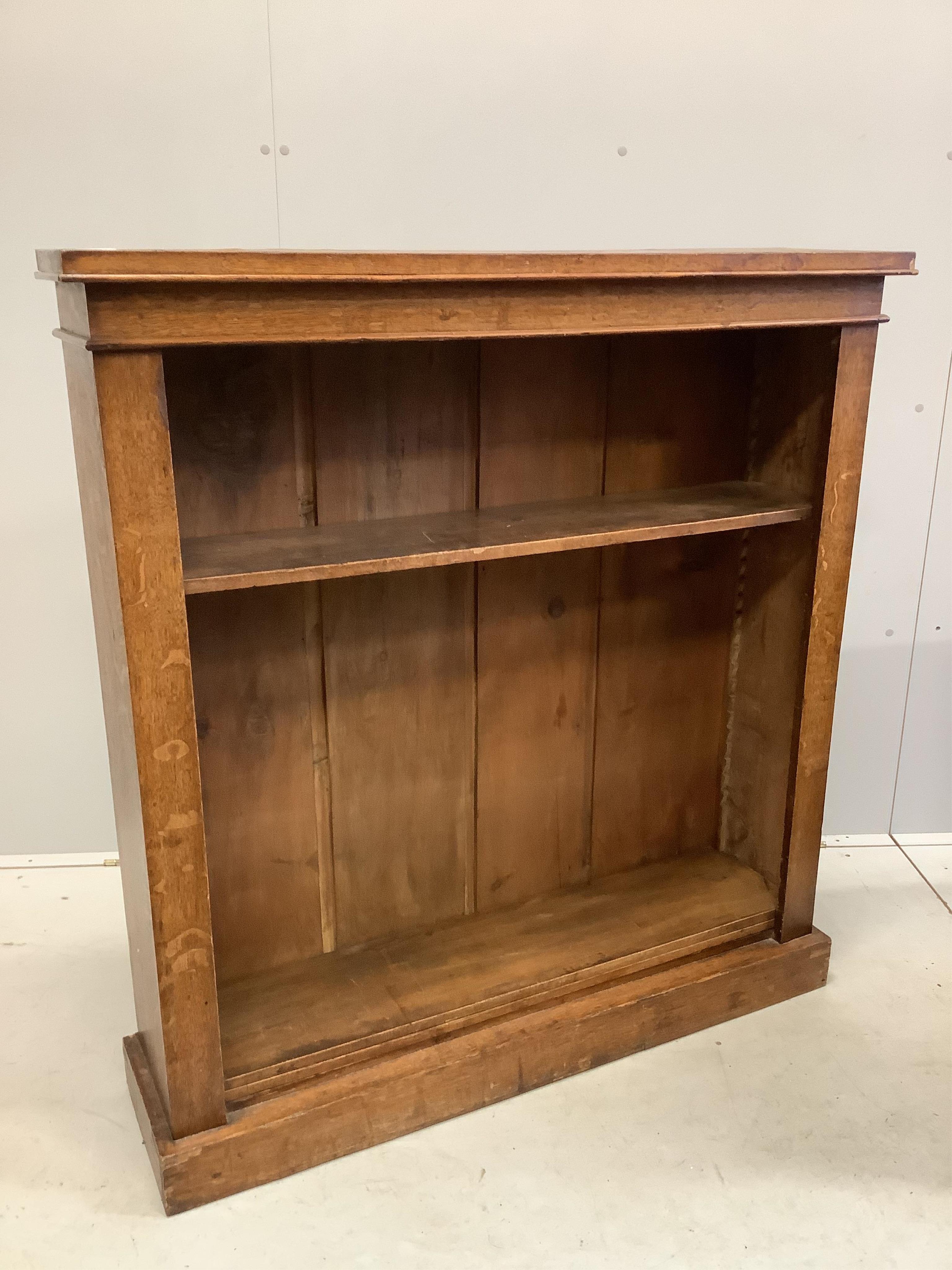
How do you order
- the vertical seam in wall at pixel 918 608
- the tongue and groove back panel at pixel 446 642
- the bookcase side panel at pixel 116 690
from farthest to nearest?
the vertical seam in wall at pixel 918 608, the tongue and groove back panel at pixel 446 642, the bookcase side panel at pixel 116 690

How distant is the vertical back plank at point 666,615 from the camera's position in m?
1.84

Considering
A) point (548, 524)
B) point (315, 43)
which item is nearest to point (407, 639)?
point (548, 524)

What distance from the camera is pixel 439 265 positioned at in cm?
130

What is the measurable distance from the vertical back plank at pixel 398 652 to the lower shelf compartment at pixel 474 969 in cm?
10

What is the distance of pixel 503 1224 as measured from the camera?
1.49 m

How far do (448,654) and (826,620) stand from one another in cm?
64

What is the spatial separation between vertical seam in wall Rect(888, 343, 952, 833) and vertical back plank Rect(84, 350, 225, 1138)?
1.59 meters

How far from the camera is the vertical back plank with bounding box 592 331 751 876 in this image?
72.3 inches

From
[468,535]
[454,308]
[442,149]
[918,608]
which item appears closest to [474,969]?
[468,535]

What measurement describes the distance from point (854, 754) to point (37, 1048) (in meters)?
1.78

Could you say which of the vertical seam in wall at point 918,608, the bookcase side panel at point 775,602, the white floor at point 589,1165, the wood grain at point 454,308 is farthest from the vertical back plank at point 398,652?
the vertical seam in wall at point 918,608

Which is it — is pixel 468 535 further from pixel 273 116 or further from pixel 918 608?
pixel 918 608

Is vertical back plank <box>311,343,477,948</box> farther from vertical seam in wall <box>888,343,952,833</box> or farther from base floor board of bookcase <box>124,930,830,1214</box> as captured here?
vertical seam in wall <box>888,343,952,833</box>

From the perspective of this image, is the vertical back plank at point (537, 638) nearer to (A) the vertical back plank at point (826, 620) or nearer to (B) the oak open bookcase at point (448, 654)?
(B) the oak open bookcase at point (448, 654)
